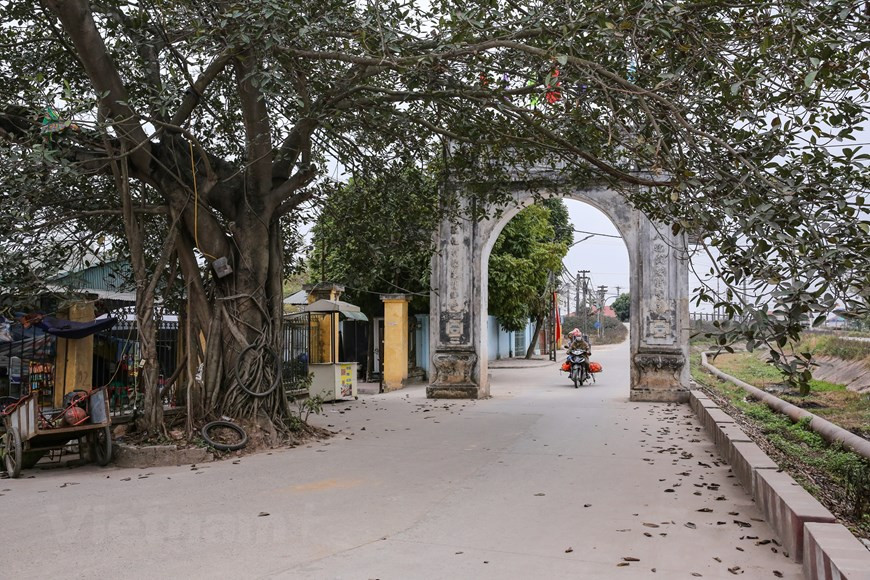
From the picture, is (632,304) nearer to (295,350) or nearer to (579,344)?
(579,344)

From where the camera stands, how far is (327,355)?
15.8 m

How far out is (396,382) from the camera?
18.5 meters

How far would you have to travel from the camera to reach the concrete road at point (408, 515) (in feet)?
14.7

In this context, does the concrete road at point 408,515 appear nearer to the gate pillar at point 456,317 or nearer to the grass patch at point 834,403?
the grass patch at point 834,403

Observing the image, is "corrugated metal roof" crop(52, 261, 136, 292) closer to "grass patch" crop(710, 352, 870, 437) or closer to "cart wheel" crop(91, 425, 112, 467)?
"cart wheel" crop(91, 425, 112, 467)

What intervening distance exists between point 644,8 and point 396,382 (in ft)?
44.6

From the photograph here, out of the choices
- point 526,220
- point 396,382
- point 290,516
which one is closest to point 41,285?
point 290,516

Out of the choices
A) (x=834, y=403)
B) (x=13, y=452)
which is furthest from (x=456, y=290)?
(x=13, y=452)

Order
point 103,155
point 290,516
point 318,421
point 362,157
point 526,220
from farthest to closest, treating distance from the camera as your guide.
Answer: point 526,220 < point 318,421 < point 362,157 < point 103,155 < point 290,516

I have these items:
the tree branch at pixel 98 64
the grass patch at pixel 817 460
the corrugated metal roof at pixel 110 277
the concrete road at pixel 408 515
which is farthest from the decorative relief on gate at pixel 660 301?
the tree branch at pixel 98 64

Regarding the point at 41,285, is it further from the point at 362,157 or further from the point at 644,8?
the point at 644,8

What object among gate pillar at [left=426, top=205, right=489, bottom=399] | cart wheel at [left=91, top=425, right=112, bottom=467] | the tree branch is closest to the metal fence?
gate pillar at [left=426, top=205, right=489, bottom=399]

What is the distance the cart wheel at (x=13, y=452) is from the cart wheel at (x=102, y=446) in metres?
0.79

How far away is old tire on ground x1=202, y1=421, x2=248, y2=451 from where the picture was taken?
829 centimetres
